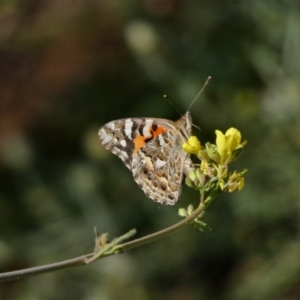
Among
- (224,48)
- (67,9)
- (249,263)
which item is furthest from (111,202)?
(67,9)

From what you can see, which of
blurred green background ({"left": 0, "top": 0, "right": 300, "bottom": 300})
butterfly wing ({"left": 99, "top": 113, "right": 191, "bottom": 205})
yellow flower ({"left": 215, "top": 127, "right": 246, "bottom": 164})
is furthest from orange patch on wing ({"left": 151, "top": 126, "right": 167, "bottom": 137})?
blurred green background ({"left": 0, "top": 0, "right": 300, "bottom": 300})

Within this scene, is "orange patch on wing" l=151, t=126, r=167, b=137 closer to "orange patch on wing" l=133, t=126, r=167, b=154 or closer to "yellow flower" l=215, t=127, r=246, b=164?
"orange patch on wing" l=133, t=126, r=167, b=154

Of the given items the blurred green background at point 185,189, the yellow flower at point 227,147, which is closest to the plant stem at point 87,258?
the yellow flower at point 227,147

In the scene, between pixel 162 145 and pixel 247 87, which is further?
pixel 247 87

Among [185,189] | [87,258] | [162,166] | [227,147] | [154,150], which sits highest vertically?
[185,189]

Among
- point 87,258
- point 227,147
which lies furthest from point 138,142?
point 87,258

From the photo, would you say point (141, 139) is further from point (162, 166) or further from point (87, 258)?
point (87, 258)

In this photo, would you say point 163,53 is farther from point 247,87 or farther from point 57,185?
point 57,185

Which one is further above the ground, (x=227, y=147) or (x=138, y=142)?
(x=138, y=142)
